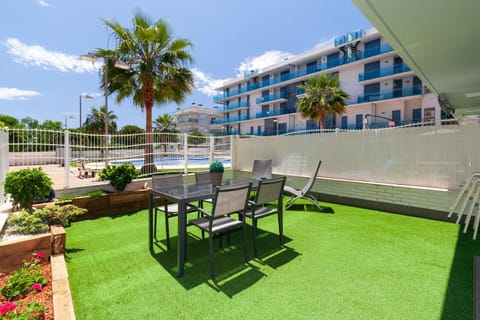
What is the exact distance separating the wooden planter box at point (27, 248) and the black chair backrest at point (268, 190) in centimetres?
255

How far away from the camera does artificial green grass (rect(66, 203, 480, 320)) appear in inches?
83.0

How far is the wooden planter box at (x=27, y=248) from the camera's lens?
103 inches

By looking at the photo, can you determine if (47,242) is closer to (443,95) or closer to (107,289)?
(107,289)

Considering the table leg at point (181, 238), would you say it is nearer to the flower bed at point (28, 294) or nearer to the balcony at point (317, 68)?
the flower bed at point (28, 294)

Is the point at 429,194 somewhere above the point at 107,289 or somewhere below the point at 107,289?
above

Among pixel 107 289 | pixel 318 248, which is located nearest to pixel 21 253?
pixel 107 289

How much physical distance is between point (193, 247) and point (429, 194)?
181 inches

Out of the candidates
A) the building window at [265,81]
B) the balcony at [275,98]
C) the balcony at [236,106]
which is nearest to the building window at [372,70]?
the balcony at [275,98]

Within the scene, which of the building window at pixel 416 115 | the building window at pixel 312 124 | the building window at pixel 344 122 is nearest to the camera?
the building window at pixel 416 115

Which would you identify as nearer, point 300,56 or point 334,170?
point 334,170

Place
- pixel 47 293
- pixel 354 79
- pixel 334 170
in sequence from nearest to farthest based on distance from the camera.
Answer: pixel 47 293 → pixel 334 170 → pixel 354 79

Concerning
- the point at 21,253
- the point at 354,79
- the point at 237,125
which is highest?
the point at 354,79

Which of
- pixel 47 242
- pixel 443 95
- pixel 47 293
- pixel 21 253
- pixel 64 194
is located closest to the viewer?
pixel 47 293

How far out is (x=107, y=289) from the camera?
2438 millimetres
